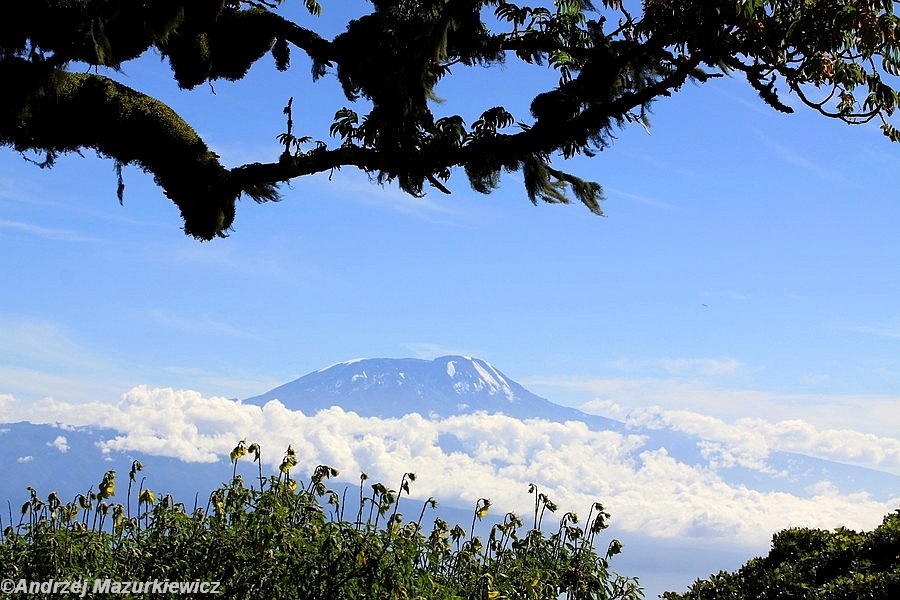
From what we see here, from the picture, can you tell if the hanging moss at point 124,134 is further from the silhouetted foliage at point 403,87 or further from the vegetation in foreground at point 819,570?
the vegetation in foreground at point 819,570

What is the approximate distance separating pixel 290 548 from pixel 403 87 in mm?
4797

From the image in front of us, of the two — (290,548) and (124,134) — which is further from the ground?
(124,134)

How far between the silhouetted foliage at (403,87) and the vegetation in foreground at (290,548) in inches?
146

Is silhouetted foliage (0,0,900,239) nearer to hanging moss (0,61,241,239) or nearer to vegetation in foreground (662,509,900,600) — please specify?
hanging moss (0,61,241,239)

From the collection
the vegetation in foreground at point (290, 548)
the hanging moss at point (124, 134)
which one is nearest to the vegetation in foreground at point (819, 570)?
the vegetation in foreground at point (290, 548)

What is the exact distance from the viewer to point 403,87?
7930mm

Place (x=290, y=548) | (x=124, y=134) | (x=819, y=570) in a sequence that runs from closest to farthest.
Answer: (x=290, y=548)
(x=819, y=570)
(x=124, y=134)

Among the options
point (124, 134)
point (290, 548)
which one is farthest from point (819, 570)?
point (124, 134)

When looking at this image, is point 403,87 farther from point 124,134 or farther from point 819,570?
point 819,570

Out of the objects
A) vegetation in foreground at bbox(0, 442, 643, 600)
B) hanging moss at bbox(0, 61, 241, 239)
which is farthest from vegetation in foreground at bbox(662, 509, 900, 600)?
hanging moss at bbox(0, 61, 241, 239)

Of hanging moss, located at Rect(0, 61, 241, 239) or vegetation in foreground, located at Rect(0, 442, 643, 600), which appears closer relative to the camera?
vegetation in foreground, located at Rect(0, 442, 643, 600)

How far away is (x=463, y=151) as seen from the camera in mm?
7887

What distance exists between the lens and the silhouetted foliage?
302 inches

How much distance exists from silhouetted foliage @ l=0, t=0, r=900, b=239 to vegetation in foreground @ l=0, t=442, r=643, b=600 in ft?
12.2
